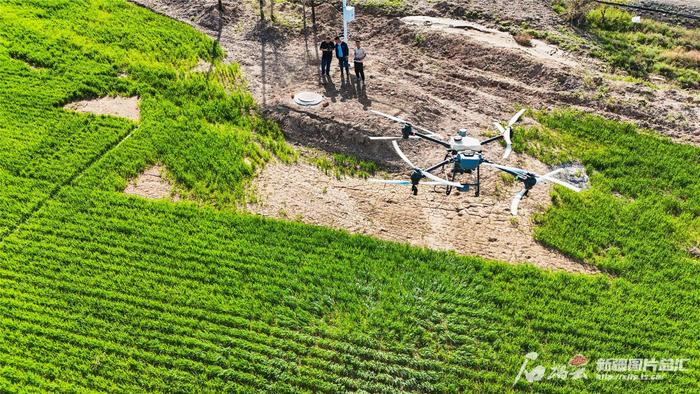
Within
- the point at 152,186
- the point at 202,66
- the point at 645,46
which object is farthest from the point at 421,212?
the point at 645,46

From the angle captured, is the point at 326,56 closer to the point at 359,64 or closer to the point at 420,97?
the point at 359,64

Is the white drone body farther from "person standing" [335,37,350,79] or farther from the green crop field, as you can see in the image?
"person standing" [335,37,350,79]

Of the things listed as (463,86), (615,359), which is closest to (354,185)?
(463,86)

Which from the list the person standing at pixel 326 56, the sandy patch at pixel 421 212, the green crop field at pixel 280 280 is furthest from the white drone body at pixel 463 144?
the person standing at pixel 326 56

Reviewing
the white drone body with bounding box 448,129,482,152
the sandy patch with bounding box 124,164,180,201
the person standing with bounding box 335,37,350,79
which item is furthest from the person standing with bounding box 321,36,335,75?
the white drone body with bounding box 448,129,482,152

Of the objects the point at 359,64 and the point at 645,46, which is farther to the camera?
the point at 645,46

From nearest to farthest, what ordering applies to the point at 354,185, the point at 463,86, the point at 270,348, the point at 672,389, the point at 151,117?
the point at 672,389 → the point at 270,348 → the point at 354,185 → the point at 151,117 → the point at 463,86

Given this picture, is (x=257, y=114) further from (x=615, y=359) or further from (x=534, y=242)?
(x=615, y=359)
